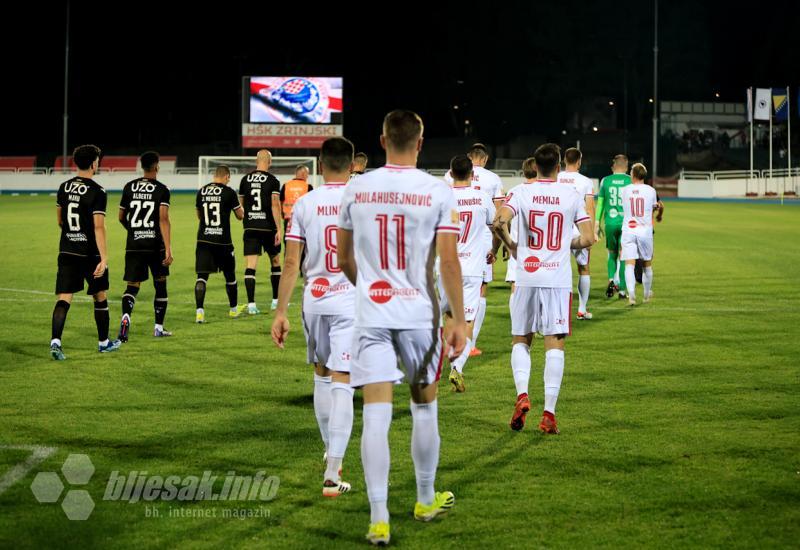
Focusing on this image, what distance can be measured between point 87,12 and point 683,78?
163 ft

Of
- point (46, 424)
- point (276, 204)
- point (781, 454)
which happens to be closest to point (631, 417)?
point (781, 454)

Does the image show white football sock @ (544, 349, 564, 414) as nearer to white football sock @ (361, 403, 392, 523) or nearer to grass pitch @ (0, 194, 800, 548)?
grass pitch @ (0, 194, 800, 548)

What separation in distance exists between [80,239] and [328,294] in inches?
203

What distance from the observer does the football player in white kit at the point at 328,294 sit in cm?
611

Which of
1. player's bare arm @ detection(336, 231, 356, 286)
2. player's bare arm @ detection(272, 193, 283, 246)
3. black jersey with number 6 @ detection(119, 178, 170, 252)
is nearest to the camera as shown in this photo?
player's bare arm @ detection(336, 231, 356, 286)

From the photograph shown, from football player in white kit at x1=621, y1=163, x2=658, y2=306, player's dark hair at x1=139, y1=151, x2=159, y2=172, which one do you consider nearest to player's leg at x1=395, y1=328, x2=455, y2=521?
player's dark hair at x1=139, y1=151, x2=159, y2=172

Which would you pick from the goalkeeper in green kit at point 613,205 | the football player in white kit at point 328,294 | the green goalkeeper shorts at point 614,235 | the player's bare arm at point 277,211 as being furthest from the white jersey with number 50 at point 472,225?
the green goalkeeper shorts at point 614,235

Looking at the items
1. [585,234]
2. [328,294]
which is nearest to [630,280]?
[585,234]

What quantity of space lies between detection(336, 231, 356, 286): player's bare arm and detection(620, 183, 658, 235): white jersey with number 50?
34.4 ft

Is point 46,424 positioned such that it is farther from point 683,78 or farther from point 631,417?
point 683,78

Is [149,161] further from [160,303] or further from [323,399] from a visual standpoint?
[323,399]

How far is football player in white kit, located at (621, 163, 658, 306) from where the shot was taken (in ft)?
50.1

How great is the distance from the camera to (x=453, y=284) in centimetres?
534

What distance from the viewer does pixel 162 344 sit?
11836mm
